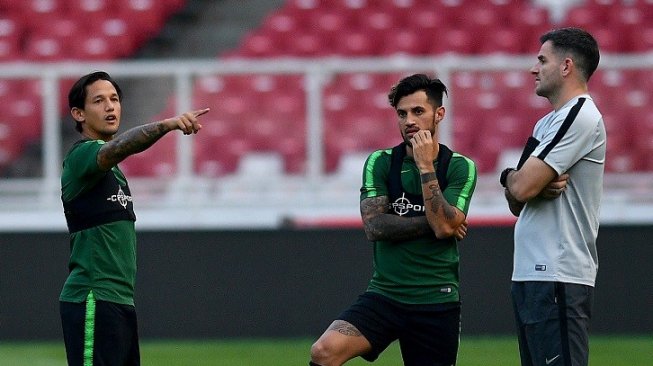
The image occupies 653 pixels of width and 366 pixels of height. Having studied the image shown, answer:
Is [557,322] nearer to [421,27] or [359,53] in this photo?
[359,53]

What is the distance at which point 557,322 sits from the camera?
5.26 meters

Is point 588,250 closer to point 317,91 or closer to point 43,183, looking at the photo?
point 317,91

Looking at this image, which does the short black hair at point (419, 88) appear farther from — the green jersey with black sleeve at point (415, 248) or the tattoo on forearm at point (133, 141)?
the tattoo on forearm at point (133, 141)

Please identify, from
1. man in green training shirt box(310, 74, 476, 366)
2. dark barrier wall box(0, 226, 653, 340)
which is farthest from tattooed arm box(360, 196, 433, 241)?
dark barrier wall box(0, 226, 653, 340)

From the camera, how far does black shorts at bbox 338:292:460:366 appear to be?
18.8 feet

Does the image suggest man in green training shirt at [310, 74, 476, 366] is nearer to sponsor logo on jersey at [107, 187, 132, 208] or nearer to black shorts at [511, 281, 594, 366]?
black shorts at [511, 281, 594, 366]

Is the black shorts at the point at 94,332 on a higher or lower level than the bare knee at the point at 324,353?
higher

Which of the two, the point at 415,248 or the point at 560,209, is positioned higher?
the point at 560,209

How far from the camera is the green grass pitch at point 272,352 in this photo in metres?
9.16

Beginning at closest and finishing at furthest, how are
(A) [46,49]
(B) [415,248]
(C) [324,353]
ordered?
(C) [324,353]
(B) [415,248]
(A) [46,49]

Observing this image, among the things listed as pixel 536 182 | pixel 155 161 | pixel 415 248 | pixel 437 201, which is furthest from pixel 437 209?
pixel 155 161

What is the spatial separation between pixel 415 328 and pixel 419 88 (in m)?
1.14

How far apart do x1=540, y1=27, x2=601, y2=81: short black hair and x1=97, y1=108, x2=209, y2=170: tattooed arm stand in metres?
1.62

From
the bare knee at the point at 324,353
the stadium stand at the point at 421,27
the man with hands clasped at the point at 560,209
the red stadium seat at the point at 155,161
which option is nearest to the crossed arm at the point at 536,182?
the man with hands clasped at the point at 560,209
